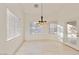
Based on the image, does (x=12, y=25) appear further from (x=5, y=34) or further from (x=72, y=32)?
(x=72, y=32)

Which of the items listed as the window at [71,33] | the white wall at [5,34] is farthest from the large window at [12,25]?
the window at [71,33]

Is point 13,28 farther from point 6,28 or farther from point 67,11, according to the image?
point 67,11

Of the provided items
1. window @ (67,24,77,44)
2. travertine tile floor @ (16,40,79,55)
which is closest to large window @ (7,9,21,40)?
travertine tile floor @ (16,40,79,55)

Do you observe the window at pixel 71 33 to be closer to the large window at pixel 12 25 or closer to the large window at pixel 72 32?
the large window at pixel 72 32

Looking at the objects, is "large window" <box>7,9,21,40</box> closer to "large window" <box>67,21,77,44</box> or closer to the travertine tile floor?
the travertine tile floor

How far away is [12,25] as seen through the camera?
7.38 ft

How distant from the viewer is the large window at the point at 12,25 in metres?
2.22

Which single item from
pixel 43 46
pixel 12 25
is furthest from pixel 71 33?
pixel 12 25

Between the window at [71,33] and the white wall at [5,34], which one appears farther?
the window at [71,33]

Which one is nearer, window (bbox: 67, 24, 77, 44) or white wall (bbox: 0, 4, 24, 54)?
white wall (bbox: 0, 4, 24, 54)

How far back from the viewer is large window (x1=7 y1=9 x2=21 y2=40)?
7.29 feet

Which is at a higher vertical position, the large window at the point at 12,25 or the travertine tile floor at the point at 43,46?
the large window at the point at 12,25
